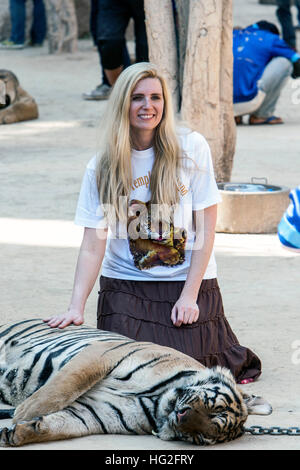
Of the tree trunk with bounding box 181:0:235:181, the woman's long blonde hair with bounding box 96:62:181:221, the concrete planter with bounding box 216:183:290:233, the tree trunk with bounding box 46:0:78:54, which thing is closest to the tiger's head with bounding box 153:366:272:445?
the woman's long blonde hair with bounding box 96:62:181:221

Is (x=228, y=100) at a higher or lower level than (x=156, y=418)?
higher

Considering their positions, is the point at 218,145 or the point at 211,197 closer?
the point at 211,197

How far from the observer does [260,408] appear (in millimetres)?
3420

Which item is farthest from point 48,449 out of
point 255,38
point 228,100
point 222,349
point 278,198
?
point 255,38

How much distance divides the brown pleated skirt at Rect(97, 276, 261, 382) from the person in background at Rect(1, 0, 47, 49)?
13467 mm

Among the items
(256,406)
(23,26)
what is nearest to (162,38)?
(256,406)

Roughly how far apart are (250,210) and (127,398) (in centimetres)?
348

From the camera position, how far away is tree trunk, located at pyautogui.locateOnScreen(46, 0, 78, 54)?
15594 millimetres

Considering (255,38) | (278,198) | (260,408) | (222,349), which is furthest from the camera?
(255,38)

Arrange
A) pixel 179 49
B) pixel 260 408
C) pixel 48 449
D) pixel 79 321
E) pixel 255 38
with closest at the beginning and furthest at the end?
pixel 48 449, pixel 260 408, pixel 79 321, pixel 179 49, pixel 255 38

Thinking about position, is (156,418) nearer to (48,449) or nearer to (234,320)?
(48,449)

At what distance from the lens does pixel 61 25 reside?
1592 cm

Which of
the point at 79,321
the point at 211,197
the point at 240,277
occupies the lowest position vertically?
the point at 240,277

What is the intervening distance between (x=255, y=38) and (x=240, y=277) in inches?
215
